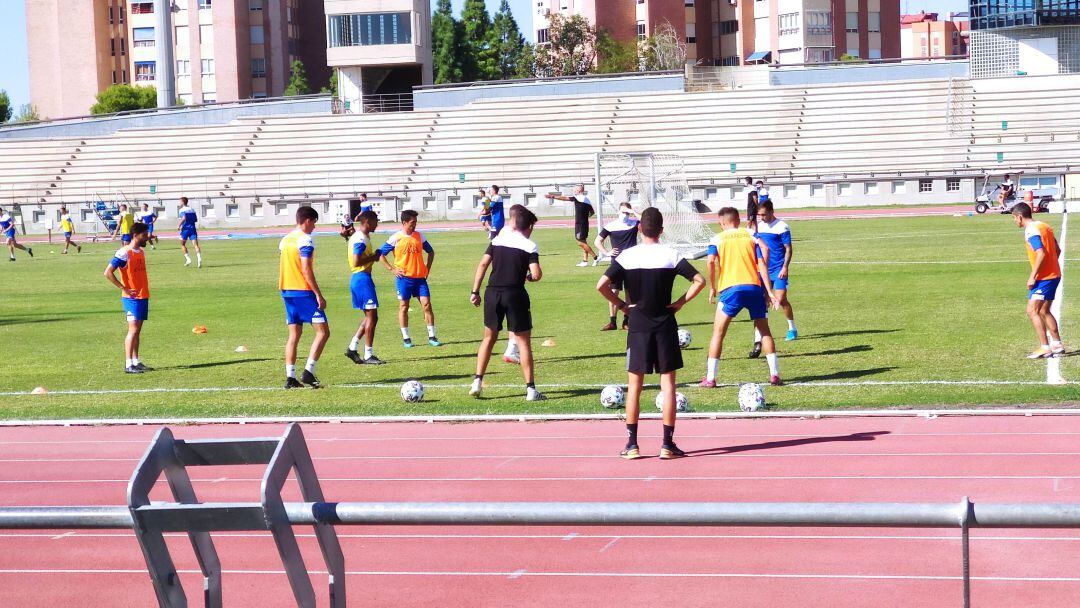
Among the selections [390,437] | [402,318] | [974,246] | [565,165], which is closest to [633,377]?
[390,437]

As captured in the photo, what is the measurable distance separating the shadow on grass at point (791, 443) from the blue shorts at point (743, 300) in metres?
2.51

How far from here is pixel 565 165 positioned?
59.7 meters

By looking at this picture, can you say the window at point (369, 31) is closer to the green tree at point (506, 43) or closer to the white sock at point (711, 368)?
the green tree at point (506, 43)

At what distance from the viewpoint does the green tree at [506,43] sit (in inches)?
4070

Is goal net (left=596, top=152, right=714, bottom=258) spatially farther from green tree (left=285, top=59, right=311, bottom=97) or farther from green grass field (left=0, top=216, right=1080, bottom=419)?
green tree (left=285, top=59, right=311, bottom=97)

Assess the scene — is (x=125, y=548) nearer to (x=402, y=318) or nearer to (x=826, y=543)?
(x=826, y=543)

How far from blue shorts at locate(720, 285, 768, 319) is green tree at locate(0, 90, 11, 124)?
10792cm

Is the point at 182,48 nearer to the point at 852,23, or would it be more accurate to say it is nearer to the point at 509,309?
the point at 852,23

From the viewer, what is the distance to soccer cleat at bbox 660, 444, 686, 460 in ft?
33.4

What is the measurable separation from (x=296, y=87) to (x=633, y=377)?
9023cm

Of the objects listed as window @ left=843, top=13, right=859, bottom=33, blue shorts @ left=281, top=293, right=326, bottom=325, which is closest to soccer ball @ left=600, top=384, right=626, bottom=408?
blue shorts @ left=281, top=293, right=326, bottom=325

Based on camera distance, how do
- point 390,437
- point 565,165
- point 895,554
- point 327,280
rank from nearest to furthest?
point 895,554, point 390,437, point 327,280, point 565,165

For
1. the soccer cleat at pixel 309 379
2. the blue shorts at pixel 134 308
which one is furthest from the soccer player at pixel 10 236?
the soccer cleat at pixel 309 379

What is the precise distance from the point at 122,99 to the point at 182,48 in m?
10.2
